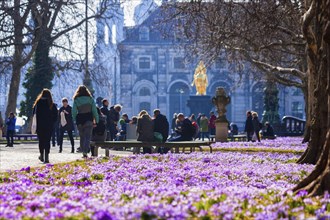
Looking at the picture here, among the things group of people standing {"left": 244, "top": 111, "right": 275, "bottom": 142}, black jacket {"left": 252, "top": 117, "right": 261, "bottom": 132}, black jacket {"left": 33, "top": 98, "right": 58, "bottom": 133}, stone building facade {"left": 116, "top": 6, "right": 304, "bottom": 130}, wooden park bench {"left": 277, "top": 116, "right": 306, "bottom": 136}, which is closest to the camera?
black jacket {"left": 33, "top": 98, "right": 58, "bottom": 133}

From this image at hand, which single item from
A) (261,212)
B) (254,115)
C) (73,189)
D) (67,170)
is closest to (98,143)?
(67,170)

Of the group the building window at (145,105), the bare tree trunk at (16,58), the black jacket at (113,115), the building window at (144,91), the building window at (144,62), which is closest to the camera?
the black jacket at (113,115)

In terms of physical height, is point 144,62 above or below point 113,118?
above

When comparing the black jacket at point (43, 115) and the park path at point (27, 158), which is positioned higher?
the black jacket at point (43, 115)

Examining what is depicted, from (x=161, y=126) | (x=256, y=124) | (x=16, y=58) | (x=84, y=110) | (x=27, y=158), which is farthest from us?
(x=16, y=58)

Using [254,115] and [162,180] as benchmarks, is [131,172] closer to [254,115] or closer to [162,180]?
[162,180]

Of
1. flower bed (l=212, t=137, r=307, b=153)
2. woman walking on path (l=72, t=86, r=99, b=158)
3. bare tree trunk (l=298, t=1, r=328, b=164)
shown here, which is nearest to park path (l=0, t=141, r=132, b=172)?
woman walking on path (l=72, t=86, r=99, b=158)

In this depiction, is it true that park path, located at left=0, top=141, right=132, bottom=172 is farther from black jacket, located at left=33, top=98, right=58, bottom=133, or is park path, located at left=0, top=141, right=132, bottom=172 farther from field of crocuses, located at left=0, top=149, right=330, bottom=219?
field of crocuses, located at left=0, top=149, right=330, bottom=219

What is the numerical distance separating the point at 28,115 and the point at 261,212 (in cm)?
4763

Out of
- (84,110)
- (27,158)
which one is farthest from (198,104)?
(84,110)

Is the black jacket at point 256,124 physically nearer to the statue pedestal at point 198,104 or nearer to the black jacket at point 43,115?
the black jacket at point 43,115

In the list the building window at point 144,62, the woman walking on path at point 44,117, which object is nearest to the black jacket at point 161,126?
the woman walking on path at point 44,117

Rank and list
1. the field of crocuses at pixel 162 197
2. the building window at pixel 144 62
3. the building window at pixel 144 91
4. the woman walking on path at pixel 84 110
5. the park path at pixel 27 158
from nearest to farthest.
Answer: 1. the field of crocuses at pixel 162 197
2. the park path at pixel 27 158
3. the woman walking on path at pixel 84 110
4. the building window at pixel 144 91
5. the building window at pixel 144 62

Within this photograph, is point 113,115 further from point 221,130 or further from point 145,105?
point 145,105
